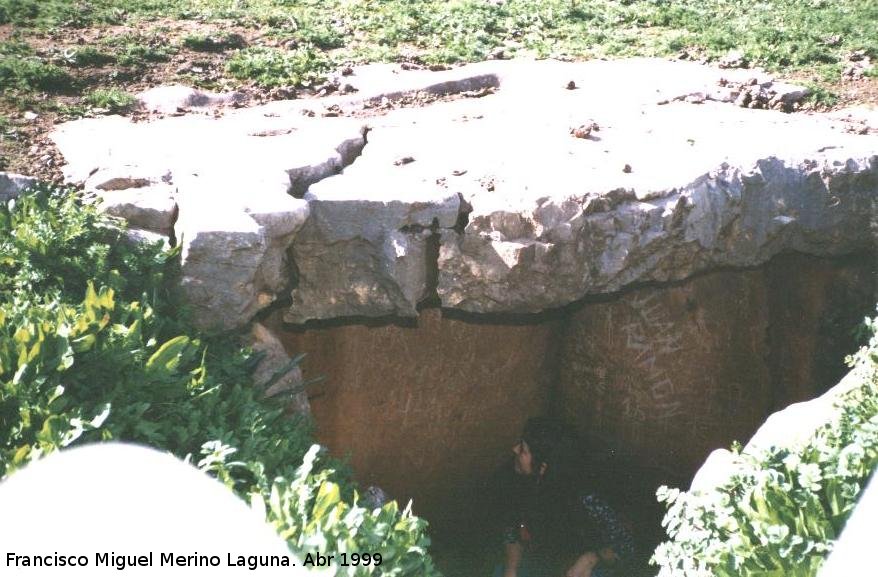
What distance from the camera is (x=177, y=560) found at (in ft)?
10.3

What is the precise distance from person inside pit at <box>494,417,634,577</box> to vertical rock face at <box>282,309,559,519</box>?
0.81m

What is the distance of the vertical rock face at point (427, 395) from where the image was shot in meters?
5.41

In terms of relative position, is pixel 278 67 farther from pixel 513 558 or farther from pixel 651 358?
pixel 513 558

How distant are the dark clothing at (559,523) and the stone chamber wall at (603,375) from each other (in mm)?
928

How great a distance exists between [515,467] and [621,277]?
1129 mm

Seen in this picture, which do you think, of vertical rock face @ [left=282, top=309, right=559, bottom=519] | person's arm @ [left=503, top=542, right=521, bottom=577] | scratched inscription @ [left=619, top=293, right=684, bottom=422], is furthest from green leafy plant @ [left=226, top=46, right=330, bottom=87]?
person's arm @ [left=503, top=542, right=521, bottom=577]

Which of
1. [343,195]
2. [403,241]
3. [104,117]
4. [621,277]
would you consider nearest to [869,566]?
[621,277]

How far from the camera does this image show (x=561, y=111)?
6023 mm

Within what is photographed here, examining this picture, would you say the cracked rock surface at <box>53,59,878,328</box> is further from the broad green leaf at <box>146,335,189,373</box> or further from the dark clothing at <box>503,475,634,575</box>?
the dark clothing at <box>503,475,634,575</box>

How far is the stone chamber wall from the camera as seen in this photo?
18.0 ft

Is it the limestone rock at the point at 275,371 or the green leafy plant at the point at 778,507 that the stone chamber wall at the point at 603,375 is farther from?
the green leafy plant at the point at 778,507

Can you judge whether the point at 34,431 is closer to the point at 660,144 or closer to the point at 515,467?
the point at 515,467

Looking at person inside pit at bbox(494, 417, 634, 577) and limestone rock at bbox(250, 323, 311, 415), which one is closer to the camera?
limestone rock at bbox(250, 323, 311, 415)

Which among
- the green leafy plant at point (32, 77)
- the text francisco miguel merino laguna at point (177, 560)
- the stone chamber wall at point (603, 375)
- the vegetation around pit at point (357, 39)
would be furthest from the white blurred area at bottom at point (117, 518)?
the green leafy plant at point (32, 77)
